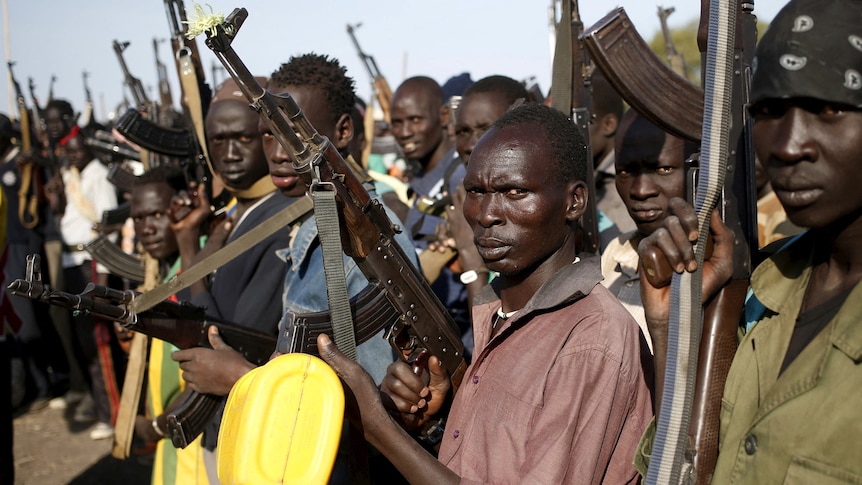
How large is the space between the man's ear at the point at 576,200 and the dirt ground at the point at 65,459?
507cm

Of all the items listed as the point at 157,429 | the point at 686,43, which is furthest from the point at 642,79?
the point at 686,43

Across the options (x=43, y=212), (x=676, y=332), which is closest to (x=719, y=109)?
(x=676, y=332)

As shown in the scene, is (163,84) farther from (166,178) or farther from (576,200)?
(576,200)

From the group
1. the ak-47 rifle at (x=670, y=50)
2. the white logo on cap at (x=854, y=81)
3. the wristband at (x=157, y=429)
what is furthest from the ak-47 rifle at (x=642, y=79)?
the ak-47 rifle at (x=670, y=50)

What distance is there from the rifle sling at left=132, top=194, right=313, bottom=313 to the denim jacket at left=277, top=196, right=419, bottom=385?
2.4 inches

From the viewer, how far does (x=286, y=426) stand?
1.89m

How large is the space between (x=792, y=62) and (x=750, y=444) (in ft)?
2.41

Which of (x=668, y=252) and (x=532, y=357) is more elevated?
(x=668, y=252)

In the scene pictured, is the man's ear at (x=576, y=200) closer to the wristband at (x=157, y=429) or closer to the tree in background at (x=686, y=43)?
the wristband at (x=157, y=429)

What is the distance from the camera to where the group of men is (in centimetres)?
142

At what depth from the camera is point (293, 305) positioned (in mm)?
2730

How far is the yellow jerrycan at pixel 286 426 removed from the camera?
1.85 m

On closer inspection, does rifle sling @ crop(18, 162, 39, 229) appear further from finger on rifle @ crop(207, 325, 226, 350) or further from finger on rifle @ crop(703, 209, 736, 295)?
finger on rifle @ crop(703, 209, 736, 295)

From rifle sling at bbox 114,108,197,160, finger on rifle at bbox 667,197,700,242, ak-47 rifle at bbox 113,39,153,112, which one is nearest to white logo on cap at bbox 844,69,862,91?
finger on rifle at bbox 667,197,700,242
